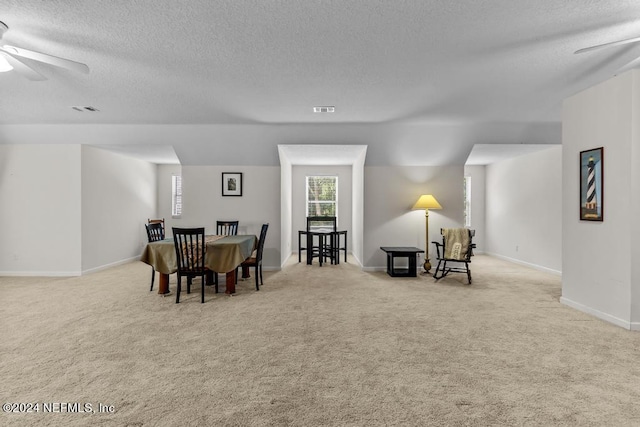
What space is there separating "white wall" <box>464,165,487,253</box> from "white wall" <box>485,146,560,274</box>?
116 millimetres

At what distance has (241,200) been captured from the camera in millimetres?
6148

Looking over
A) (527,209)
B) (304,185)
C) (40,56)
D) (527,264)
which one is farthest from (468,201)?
(40,56)

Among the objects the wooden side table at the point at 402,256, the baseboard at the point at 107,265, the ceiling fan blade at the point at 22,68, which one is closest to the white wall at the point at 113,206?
the baseboard at the point at 107,265

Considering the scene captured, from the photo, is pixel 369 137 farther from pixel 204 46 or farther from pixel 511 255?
pixel 511 255

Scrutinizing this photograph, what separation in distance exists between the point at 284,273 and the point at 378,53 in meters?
4.09

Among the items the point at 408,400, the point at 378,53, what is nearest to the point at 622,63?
the point at 378,53

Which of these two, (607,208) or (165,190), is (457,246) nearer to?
(607,208)

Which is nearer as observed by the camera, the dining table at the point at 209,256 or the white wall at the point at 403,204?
the dining table at the point at 209,256

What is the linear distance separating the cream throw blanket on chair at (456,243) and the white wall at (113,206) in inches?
253

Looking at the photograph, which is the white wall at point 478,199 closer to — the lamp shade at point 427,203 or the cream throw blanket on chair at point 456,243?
the lamp shade at point 427,203

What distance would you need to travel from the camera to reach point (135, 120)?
17.0 ft

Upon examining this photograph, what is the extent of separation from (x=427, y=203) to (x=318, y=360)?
4.08 meters

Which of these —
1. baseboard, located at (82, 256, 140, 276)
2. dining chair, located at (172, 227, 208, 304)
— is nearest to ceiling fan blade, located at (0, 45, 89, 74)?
dining chair, located at (172, 227, 208, 304)

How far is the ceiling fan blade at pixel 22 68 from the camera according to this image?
2670 mm
